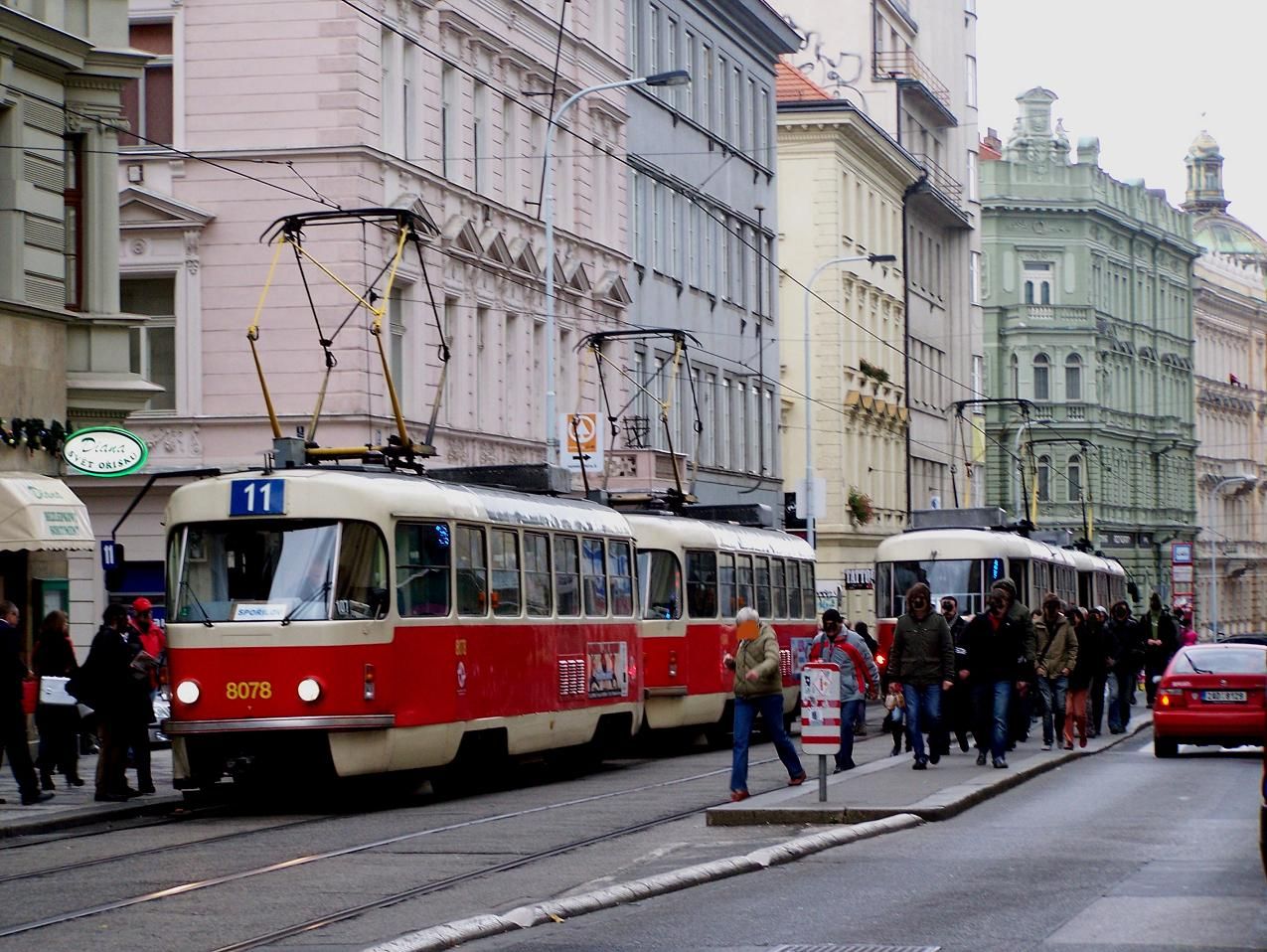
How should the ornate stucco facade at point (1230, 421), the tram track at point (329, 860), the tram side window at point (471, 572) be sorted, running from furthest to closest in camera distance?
the ornate stucco facade at point (1230, 421), the tram side window at point (471, 572), the tram track at point (329, 860)

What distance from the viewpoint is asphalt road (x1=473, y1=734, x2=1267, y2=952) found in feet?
39.9

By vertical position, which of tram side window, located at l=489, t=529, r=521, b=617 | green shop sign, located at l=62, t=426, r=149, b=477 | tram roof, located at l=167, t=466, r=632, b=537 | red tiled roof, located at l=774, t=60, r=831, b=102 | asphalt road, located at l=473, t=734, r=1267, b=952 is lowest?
asphalt road, located at l=473, t=734, r=1267, b=952

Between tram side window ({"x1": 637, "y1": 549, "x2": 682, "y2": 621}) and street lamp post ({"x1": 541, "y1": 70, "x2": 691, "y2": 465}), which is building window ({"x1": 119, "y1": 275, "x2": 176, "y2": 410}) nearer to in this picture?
street lamp post ({"x1": 541, "y1": 70, "x2": 691, "y2": 465})

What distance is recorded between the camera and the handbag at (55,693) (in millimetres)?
23016

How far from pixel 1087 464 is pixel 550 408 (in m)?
69.4

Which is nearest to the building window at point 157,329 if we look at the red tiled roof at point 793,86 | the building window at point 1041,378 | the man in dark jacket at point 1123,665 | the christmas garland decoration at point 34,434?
the christmas garland decoration at point 34,434

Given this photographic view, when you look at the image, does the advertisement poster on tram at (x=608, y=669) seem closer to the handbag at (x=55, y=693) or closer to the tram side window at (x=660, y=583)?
the tram side window at (x=660, y=583)

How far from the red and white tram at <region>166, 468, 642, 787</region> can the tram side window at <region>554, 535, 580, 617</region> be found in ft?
8.14

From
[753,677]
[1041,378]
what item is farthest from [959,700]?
[1041,378]

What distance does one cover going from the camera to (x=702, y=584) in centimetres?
3141

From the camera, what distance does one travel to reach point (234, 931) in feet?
42.1

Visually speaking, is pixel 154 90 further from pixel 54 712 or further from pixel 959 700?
pixel 959 700

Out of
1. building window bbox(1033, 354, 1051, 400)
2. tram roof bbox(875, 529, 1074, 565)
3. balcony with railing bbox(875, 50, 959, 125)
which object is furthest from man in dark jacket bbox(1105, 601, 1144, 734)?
building window bbox(1033, 354, 1051, 400)

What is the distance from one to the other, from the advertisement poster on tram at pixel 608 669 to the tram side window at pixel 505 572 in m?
2.26
